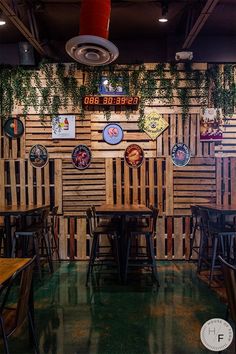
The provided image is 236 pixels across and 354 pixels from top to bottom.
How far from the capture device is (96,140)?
6297 mm

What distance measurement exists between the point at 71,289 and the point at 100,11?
332cm

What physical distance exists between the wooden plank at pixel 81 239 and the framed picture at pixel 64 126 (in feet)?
5.08

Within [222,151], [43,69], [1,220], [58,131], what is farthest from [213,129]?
[1,220]

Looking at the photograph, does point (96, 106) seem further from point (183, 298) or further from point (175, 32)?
point (183, 298)

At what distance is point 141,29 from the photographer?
666 cm

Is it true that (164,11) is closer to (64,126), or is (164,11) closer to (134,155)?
(134,155)

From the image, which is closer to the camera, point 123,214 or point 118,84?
point 123,214

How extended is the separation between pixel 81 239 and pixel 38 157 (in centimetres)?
166

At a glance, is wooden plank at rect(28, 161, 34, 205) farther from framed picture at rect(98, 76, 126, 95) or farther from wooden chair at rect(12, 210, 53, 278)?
framed picture at rect(98, 76, 126, 95)

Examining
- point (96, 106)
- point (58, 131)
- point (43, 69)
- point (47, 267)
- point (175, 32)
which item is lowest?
point (47, 267)

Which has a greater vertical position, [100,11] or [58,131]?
[100,11]

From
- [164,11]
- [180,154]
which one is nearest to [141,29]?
[164,11]

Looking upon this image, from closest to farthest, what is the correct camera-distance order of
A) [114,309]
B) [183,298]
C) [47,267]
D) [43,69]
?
[114,309], [183,298], [47,267], [43,69]

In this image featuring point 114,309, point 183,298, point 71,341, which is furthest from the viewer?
point 183,298
